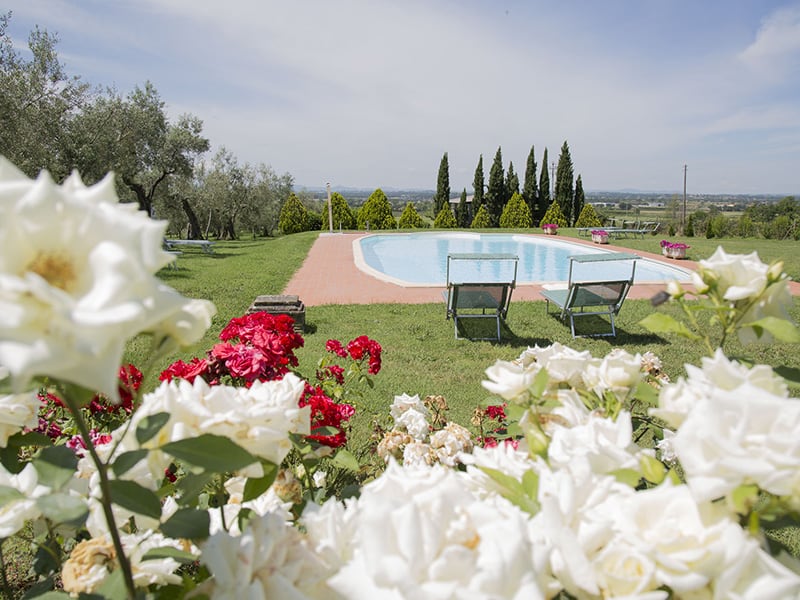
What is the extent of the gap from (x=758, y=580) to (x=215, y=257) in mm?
15369

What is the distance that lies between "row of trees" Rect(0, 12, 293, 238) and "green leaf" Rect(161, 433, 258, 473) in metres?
12.9

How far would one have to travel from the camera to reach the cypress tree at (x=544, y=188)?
29.2 m

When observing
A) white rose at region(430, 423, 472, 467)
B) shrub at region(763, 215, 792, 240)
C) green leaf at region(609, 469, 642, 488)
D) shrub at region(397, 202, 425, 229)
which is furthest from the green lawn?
shrub at region(397, 202, 425, 229)

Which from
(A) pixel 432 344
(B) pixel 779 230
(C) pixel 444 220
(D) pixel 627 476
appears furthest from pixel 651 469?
(C) pixel 444 220

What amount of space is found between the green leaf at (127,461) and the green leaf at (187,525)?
9 cm

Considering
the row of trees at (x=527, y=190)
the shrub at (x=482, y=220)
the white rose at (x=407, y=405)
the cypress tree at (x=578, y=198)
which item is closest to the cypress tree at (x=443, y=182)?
the row of trees at (x=527, y=190)

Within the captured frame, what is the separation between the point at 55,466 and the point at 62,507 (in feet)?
0.31

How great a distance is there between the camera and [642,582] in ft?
1.51

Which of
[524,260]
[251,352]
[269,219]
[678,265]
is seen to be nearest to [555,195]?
[524,260]

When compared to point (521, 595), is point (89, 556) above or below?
below

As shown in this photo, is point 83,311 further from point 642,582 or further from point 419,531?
point 642,582

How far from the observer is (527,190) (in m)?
29.3

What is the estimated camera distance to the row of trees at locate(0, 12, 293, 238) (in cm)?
1132

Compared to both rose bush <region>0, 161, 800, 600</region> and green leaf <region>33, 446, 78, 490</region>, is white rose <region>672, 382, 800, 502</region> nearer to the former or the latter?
rose bush <region>0, 161, 800, 600</region>
